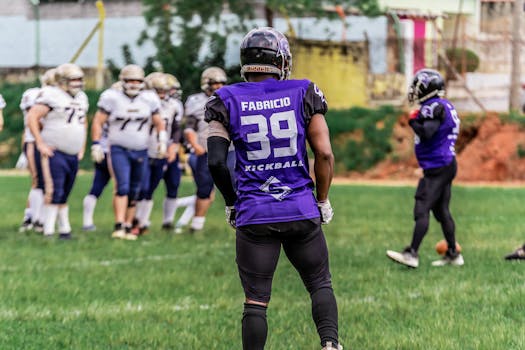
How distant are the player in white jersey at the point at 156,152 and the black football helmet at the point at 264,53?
23.2 feet

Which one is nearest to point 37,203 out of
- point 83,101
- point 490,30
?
point 83,101

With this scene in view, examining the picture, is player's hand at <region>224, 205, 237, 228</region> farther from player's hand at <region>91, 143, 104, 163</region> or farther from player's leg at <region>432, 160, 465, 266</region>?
player's hand at <region>91, 143, 104, 163</region>

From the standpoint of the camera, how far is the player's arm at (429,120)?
8508mm

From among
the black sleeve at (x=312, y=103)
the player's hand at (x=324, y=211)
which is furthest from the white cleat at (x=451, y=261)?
the black sleeve at (x=312, y=103)

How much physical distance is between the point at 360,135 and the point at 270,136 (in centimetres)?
2278

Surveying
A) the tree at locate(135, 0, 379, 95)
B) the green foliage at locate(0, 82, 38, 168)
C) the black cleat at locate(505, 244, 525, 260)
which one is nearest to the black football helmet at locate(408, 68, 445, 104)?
the black cleat at locate(505, 244, 525, 260)

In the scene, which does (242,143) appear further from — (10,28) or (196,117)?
(10,28)

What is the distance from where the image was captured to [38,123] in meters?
10.9

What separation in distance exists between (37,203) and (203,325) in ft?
21.1

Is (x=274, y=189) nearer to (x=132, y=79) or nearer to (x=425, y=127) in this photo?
Result: (x=425, y=127)

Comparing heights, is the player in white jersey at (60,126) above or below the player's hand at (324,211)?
below

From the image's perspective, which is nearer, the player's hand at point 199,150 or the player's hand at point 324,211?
the player's hand at point 324,211

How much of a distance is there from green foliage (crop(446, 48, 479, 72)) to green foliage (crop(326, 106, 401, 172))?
2.19 m

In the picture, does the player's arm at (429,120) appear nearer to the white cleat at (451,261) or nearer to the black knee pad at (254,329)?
the white cleat at (451,261)
